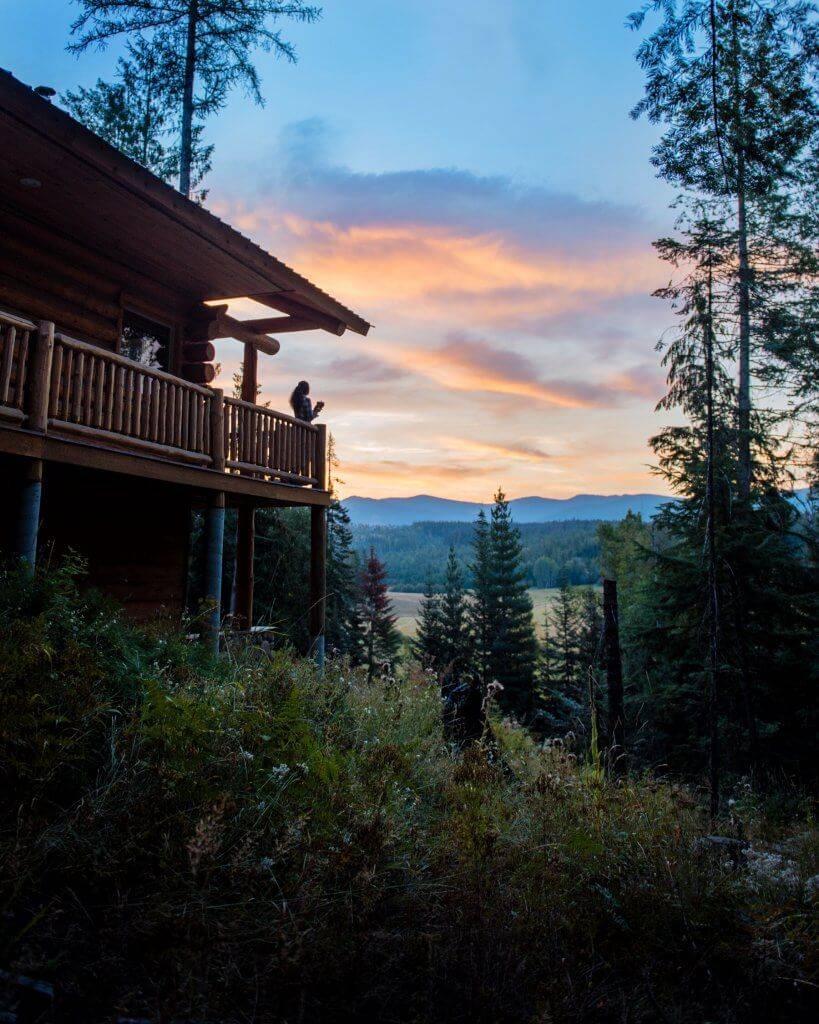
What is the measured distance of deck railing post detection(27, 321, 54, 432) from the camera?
23.0 feet

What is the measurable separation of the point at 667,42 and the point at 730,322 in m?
6.00

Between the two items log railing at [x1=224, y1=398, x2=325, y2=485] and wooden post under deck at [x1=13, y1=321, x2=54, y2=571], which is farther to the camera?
log railing at [x1=224, y1=398, x2=325, y2=485]

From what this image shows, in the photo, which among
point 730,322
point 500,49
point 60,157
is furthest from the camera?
point 730,322

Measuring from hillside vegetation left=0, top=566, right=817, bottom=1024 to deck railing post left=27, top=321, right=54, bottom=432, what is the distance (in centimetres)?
259

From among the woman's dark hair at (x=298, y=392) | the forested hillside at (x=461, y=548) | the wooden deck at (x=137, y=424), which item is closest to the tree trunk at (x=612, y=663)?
the wooden deck at (x=137, y=424)

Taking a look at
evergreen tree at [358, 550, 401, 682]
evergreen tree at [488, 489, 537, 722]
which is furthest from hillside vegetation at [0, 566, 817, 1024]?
evergreen tree at [488, 489, 537, 722]

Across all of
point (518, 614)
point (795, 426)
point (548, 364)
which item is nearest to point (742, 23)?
point (795, 426)

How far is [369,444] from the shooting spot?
144 feet

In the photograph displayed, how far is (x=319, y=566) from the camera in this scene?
1303cm

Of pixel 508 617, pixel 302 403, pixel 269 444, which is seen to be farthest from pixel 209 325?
pixel 508 617

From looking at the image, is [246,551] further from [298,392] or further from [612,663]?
[612,663]

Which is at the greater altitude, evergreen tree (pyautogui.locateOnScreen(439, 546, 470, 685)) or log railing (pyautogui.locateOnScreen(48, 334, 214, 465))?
log railing (pyautogui.locateOnScreen(48, 334, 214, 465))

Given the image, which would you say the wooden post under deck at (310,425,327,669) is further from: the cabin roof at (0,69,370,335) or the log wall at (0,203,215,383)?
the cabin roof at (0,69,370,335)

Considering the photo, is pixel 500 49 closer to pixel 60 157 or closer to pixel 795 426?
pixel 60 157
